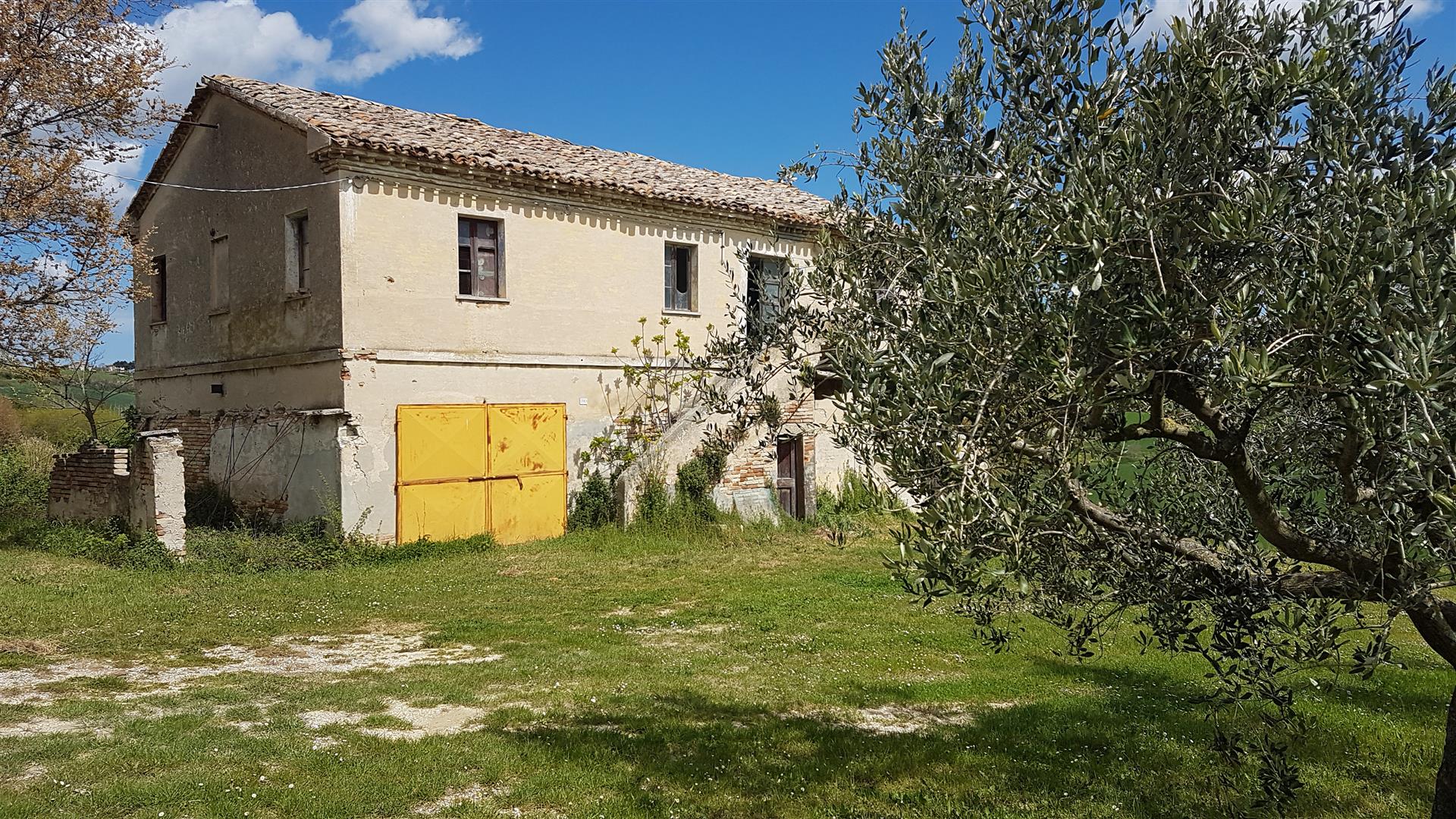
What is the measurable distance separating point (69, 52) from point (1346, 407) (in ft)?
61.9

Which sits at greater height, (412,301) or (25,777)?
(412,301)

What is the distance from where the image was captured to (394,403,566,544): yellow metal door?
50.4 feet

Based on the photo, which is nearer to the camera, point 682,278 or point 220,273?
point 220,273

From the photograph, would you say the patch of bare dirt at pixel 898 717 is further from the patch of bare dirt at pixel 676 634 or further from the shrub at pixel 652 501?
the shrub at pixel 652 501

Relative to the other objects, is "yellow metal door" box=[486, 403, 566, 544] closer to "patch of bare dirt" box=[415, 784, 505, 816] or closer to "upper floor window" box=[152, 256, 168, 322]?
"upper floor window" box=[152, 256, 168, 322]

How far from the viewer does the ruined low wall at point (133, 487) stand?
13.9 m

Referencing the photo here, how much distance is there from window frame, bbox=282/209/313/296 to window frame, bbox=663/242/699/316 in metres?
6.16

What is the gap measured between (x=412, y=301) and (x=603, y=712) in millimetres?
9722

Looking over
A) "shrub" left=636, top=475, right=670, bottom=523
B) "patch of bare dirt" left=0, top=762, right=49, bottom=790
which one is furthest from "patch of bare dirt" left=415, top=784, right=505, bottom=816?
"shrub" left=636, top=475, right=670, bottom=523

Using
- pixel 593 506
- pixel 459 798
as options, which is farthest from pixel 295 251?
pixel 459 798

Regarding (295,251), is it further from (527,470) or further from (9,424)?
(9,424)

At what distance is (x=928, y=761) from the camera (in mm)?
6543

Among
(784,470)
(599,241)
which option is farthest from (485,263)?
(784,470)

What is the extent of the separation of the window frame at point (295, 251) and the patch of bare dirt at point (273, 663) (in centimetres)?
792
